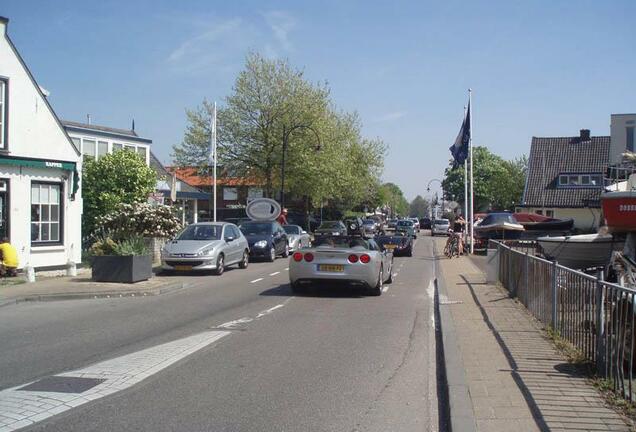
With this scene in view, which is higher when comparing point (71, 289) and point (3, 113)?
point (3, 113)

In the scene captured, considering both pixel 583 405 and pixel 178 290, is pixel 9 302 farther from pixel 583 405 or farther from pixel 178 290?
pixel 583 405

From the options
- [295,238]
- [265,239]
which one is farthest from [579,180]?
[265,239]

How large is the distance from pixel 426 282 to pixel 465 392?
11.4 metres

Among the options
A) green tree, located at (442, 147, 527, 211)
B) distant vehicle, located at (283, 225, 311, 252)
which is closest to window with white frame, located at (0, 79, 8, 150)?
distant vehicle, located at (283, 225, 311, 252)

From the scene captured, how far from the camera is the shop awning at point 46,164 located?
16.1 metres

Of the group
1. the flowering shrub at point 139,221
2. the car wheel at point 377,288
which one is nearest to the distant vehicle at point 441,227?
the flowering shrub at point 139,221

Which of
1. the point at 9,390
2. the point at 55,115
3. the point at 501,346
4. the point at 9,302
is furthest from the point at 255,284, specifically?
the point at 9,390

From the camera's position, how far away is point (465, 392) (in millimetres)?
5785

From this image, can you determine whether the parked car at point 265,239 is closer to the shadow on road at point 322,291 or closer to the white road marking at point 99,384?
the shadow on road at point 322,291

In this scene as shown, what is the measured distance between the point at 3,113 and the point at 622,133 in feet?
105

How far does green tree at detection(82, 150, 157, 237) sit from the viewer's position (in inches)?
969

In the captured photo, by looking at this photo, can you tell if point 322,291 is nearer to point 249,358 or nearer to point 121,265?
point 121,265

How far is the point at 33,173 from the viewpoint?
55.9 feet

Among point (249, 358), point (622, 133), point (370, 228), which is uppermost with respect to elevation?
point (622, 133)
